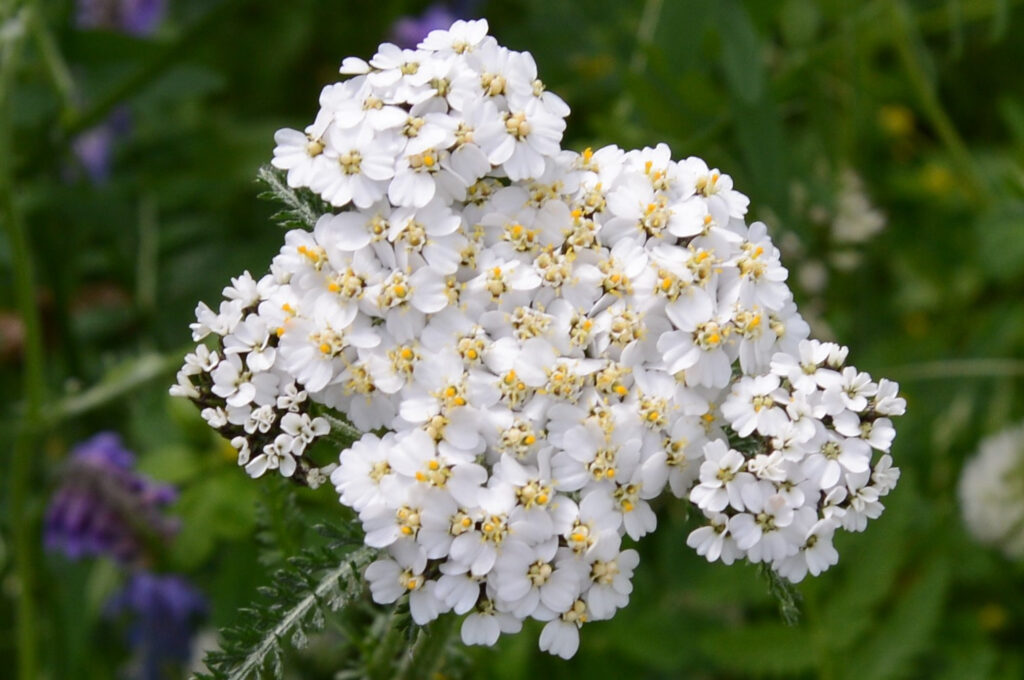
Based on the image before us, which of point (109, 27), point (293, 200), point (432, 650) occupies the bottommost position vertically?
point (432, 650)

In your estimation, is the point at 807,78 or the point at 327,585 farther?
the point at 807,78

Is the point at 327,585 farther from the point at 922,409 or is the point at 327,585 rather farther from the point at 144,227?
the point at 144,227

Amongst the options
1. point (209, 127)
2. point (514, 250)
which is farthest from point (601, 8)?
point (514, 250)

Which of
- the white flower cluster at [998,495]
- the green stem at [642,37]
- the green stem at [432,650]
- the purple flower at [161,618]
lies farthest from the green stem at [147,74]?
the white flower cluster at [998,495]

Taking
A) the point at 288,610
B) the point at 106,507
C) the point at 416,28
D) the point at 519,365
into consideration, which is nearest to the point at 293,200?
the point at 519,365

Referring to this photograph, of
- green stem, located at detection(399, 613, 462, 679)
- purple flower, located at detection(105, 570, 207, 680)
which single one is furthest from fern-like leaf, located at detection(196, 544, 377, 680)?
purple flower, located at detection(105, 570, 207, 680)

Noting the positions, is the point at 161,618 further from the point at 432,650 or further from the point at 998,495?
the point at 998,495

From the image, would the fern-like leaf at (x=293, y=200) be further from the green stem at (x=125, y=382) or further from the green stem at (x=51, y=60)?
the green stem at (x=51, y=60)
